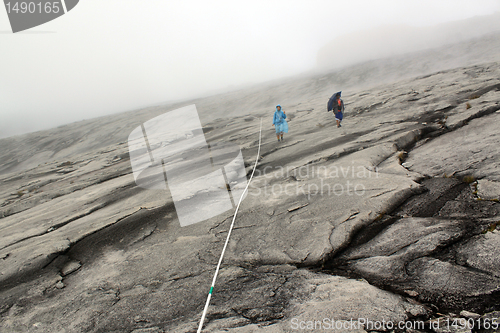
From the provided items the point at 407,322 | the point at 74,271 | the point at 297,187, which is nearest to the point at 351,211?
the point at 297,187

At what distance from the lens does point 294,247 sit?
4629 millimetres

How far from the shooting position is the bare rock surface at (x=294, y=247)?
3.24 meters

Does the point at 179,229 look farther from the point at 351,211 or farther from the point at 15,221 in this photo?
the point at 15,221

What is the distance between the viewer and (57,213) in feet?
26.3

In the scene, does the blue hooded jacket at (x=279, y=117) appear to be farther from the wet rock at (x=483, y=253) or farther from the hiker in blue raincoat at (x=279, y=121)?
the wet rock at (x=483, y=253)

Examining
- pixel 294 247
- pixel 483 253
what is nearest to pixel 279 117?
pixel 294 247

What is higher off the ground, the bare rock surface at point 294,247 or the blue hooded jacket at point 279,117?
the blue hooded jacket at point 279,117

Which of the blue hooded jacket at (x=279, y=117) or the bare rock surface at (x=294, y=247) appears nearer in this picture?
the bare rock surface at (x=294, y=247)

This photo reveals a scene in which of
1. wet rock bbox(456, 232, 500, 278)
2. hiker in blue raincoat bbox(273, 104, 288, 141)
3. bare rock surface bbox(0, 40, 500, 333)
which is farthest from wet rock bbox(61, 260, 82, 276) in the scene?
hiker in blue raincoat bbox(273, 104, 288, 141)

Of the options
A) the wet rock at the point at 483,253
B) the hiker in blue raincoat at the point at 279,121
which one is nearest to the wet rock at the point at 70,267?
the wet rock at the point at 483,253

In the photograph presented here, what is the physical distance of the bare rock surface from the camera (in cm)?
324

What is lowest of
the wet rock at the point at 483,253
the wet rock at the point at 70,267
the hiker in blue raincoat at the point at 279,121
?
the wet rock at the point at 483,253

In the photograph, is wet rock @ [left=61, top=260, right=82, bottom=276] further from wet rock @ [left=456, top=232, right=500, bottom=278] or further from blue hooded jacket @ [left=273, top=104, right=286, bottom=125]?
blue hooded jacket @ [left=273, top=104, right=286, bottom=125]

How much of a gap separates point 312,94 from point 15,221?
1144 inches
